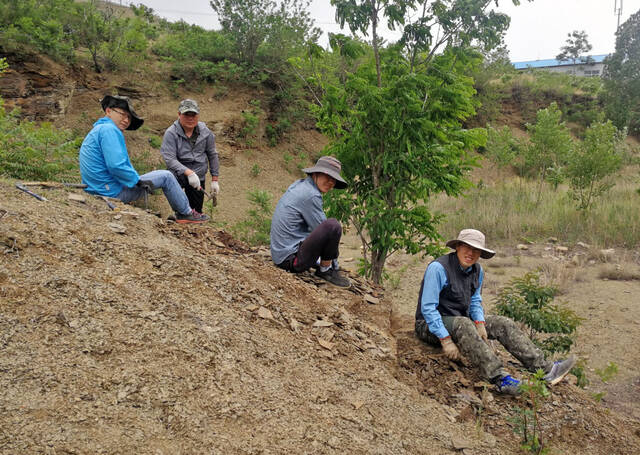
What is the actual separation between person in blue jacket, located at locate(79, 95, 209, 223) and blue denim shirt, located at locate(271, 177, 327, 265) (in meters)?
1.28

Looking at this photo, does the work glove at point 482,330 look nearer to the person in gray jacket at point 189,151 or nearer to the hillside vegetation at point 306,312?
the hillside vegetation at point 306,312

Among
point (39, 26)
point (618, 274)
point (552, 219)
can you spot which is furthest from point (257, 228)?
point (39, 26)

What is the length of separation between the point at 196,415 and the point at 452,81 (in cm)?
358

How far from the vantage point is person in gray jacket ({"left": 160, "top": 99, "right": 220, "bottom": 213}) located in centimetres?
504

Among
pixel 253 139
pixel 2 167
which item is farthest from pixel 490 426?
pixel 253 139

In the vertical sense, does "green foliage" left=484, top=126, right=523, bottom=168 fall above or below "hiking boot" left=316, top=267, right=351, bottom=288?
above

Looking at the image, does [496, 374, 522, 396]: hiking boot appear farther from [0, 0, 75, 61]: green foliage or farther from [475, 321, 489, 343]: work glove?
[0, 0, 75, 61]: green foliage

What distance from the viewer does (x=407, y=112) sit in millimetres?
4426

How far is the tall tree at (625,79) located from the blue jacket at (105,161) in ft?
95.7

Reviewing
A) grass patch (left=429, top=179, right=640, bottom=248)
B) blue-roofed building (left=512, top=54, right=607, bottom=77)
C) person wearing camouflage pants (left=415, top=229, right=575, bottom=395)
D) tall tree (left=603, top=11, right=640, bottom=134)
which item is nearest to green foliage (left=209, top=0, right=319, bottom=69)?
grass patch (left=429, top=179, right=640, bottom=248)

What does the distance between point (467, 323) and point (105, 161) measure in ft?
11.6

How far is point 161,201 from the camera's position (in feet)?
31.4

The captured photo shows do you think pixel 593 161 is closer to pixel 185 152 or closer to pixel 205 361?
pixel 185 152

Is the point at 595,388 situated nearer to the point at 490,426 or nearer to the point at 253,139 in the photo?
the point at 490,426
